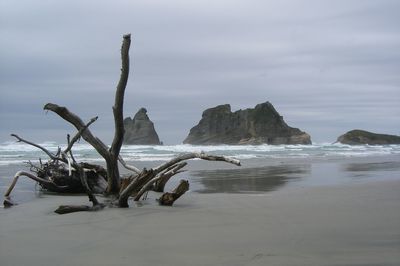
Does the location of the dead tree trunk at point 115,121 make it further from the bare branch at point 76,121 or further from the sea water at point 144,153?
the sea water at point 144,153

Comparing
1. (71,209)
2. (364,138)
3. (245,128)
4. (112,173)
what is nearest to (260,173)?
(112,173)

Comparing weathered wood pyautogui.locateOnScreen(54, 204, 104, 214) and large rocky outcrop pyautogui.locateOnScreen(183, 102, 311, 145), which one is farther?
large rocky outcrop pyautogui.locateOnScreen(183, 102, 311, 145)

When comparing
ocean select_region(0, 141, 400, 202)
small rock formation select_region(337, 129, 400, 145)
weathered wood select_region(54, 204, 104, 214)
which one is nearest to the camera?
weathered wood select_region(54, 204, 104, 214)

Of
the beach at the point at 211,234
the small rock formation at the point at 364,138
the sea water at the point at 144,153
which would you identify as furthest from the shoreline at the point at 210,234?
the small rock formation at the point at 364,138

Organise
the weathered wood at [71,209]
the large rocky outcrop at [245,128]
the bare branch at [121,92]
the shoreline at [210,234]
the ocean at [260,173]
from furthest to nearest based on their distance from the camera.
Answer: the large rocky outcrop at [245,128], the ocean at [260,173], the bare branch at [121,92], the weathered wood at [71,209], the shoreline at [210,234]

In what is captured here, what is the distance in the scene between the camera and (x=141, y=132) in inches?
2323

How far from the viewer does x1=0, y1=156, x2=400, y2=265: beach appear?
336 cm

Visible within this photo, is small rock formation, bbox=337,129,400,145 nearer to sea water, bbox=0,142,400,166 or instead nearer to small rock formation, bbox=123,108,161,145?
small rock formation, bbox=123,108,161,145

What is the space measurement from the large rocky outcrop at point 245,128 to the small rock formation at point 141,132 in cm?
675

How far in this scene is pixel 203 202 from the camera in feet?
22.3

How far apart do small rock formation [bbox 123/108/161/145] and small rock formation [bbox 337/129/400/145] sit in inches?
1090

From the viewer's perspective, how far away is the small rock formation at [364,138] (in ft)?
211

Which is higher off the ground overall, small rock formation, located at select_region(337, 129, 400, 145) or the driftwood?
small rock formation, located at select_region(337, 129, 400, 145)

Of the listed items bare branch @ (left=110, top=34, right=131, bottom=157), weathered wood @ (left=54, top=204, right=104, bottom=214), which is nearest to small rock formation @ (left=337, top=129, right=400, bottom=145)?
bare branch @ (left=110, top=34, right=131, bottom=157)
